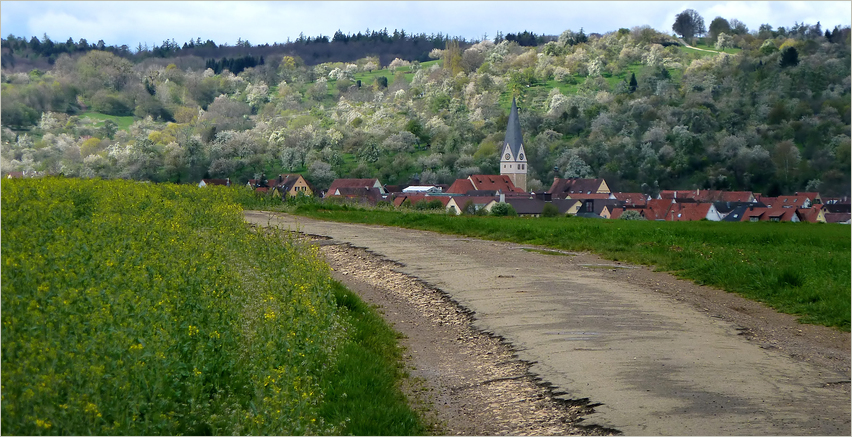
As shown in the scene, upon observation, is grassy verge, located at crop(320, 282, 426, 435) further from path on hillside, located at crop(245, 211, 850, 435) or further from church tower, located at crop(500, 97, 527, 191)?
church tower, located at crop(500, 97, 527, 191)

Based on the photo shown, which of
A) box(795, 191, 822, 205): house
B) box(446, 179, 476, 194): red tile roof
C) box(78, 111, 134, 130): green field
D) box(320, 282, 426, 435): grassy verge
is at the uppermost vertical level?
box(78, 111, 134, 130): green field

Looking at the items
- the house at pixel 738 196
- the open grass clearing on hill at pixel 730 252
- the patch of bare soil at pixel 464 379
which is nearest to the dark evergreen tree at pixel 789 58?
the house at pixel 738 196

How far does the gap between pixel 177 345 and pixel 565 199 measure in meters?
51.4

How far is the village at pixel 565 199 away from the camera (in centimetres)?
3919

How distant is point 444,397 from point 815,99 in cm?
10708

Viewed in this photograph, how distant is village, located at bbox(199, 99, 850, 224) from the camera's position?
3919 centimetres

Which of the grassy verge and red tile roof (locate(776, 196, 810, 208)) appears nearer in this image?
the grassy verge

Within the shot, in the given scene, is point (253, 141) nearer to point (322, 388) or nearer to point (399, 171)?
point (399, 171)

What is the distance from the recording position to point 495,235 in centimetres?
2070

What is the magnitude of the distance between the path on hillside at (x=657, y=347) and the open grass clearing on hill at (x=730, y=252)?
54 centimetres

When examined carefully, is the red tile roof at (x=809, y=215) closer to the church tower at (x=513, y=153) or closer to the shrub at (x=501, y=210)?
the shrub at (x=501, y=210)

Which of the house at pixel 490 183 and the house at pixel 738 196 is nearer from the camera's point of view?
the house at pixel 738 196

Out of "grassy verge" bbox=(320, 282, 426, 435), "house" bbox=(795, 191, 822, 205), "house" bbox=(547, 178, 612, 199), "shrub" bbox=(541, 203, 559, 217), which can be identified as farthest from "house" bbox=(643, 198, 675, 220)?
"grassy verge" bbox=(320, 282, 426, 435)

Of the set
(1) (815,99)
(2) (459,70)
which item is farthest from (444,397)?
(2) (459,70)
